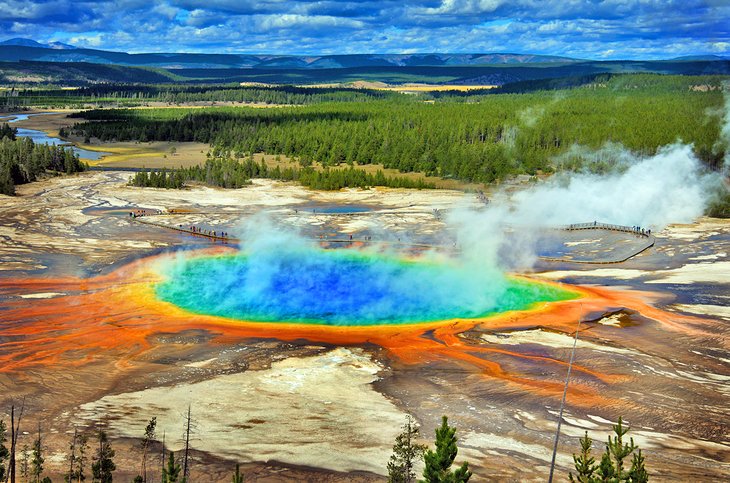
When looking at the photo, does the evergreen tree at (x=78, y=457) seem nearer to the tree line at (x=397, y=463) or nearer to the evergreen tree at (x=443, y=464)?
the tree line at (x=397, y=463)

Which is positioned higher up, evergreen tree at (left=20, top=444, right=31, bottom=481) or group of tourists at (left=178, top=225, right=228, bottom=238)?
group of tourists at (left=178, top=225, right=228, bottom=238)

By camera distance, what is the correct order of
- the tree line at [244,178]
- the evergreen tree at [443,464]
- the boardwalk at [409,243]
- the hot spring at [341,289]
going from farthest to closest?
the tree line at [244,178] → the boardwalk at [409,243] → the hot spring at [341,289] → the evergreen tree at [443,464]

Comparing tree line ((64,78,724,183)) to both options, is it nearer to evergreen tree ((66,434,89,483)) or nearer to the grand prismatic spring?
the grand prismatic spring

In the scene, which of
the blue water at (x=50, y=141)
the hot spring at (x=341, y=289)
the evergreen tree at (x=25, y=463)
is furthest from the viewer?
the blue water at (x=50, y=141)

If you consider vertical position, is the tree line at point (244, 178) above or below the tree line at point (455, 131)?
below

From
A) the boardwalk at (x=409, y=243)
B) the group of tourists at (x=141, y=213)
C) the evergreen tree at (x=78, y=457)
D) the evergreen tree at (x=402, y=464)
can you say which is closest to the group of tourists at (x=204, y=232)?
the boardwalk at (x=409, y=243)

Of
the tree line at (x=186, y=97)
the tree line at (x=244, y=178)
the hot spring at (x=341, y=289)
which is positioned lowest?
the hot spring at (x=341, y=289)

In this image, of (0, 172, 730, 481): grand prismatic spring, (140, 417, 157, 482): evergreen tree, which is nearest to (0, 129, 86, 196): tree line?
(0, 172, 730, 481): grand prismatic spring
